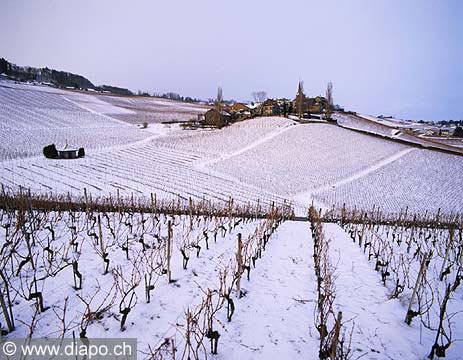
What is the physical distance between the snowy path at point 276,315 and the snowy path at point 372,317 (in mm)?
643

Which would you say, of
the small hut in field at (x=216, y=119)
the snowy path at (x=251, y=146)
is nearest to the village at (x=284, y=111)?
the small hut in field at (x=216, y=119)

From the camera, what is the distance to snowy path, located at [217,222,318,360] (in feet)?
12.1

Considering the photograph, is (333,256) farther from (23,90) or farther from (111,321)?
(23,90)

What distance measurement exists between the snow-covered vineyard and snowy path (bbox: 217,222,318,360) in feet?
0.08

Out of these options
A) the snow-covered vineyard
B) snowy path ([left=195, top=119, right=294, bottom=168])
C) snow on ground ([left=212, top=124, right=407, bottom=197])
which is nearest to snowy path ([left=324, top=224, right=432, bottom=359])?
the snow-covered vineyard

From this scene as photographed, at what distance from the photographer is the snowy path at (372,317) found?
3.78m

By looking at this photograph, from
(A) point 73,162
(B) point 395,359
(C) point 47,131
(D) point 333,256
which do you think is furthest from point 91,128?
(B) point 395,359

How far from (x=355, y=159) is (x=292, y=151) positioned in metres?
7.88

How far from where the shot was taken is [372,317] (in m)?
4.54

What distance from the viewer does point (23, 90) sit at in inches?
2532

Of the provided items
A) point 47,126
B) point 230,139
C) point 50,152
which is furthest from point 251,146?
point 47,126

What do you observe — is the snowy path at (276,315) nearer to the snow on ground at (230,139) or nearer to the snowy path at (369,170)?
the snowy path at (369,170)

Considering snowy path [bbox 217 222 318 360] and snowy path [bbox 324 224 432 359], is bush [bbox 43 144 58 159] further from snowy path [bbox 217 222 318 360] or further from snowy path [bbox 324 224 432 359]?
snowy path [bbox 324 224 432 359]

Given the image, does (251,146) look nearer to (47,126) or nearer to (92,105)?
(47,126)
